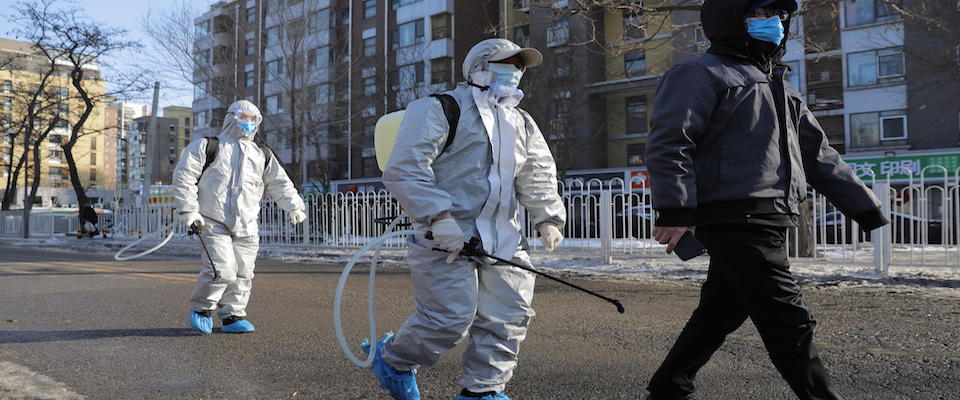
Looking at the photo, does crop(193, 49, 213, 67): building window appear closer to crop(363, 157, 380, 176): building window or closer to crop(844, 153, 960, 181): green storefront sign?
crop(363, 157, 380, 176): building window

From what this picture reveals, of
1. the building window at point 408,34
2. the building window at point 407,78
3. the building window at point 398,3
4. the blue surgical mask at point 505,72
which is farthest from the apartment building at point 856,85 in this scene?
the blue surgical mask at point 505,72

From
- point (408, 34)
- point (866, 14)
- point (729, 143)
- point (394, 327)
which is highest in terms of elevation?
point (408, 34)

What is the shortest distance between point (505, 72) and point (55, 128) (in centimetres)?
4269

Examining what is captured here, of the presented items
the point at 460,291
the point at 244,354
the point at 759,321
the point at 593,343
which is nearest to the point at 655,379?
the point at 759,321

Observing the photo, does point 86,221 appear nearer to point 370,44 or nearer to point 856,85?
point 370,44

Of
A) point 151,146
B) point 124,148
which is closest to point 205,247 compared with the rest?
point 151,146

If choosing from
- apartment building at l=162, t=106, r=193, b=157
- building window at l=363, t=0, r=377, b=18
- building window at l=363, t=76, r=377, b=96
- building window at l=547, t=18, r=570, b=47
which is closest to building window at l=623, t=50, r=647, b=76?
building window at l=547, t=18, r=570, b=47

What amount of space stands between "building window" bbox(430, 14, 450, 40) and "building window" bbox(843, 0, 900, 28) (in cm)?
2023

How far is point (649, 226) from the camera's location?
14.1 m

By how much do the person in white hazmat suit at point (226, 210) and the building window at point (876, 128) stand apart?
95.1 ft

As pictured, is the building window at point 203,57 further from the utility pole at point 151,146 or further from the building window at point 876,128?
the building window at point 876,128

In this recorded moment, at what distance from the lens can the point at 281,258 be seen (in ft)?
51.1

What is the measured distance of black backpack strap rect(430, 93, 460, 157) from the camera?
313 cm

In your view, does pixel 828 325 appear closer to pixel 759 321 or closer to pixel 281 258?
pixel 759 321
